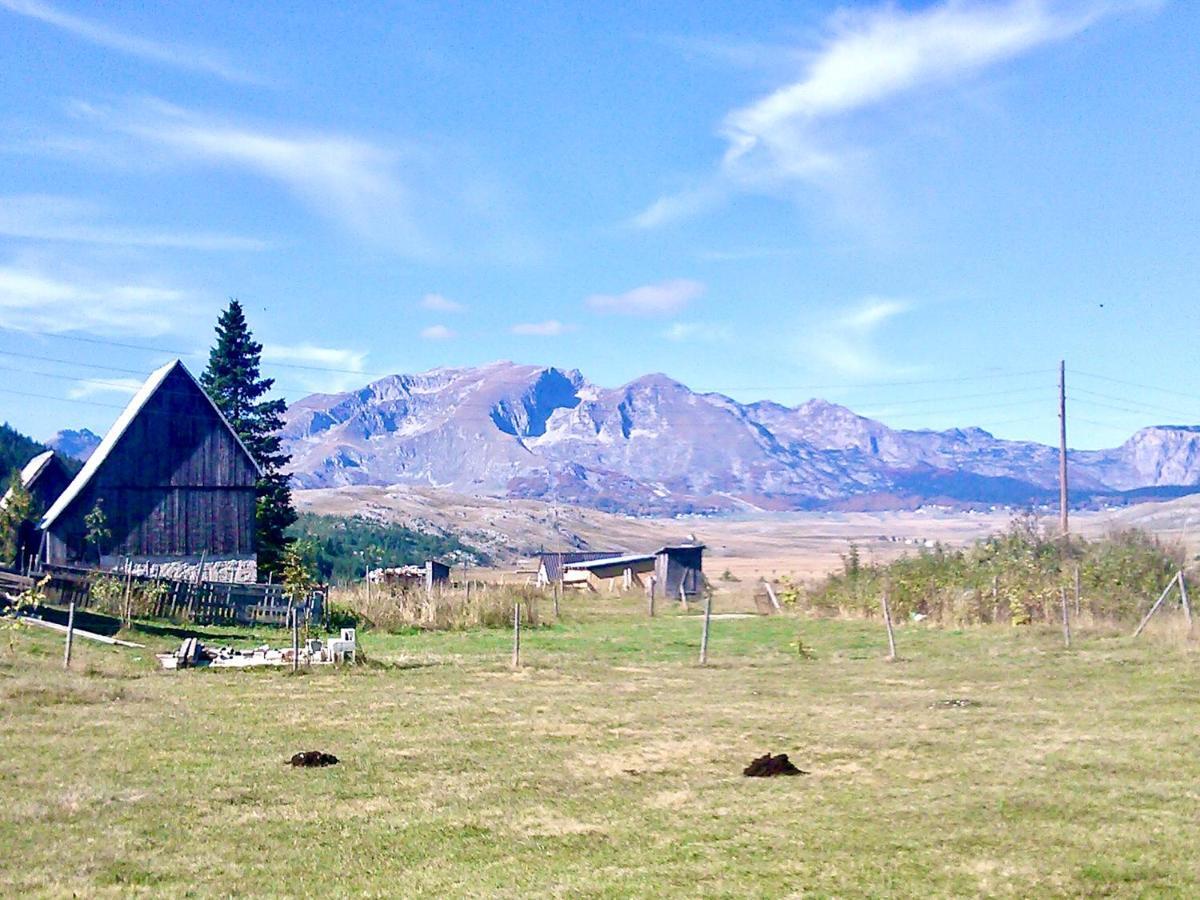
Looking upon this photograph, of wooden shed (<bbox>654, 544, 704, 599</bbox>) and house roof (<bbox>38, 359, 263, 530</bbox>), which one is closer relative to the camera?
house roof (<bbox>38, 359, 263, 530</bbox>)

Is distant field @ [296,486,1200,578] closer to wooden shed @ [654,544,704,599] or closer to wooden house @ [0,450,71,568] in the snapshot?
wooden shed @ [654,544,704,599]

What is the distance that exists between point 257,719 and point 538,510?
177m

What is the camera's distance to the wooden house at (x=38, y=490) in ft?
157

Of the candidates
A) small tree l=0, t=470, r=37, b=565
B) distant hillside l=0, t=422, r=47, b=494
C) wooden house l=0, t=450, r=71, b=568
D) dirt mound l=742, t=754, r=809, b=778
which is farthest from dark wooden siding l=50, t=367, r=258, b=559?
dirt mound l=742, t=754, r=809, b=778

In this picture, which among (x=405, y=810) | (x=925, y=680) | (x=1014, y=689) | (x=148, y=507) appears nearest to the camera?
(x=405, y=810)

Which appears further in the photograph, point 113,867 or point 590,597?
point 590,597

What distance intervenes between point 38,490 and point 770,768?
4732cm

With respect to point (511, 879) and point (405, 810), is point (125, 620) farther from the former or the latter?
point (511, 879)

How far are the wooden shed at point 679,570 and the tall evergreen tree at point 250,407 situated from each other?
59.7 ft

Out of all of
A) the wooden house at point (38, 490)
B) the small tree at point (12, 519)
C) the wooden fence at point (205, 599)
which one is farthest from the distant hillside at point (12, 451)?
the wooden fence at point (205, 599)

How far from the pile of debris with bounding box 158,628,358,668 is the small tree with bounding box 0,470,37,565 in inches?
963

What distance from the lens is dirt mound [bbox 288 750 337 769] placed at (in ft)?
47.6

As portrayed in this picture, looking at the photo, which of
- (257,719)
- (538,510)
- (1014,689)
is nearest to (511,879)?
(257,719)

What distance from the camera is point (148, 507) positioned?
148 ft
